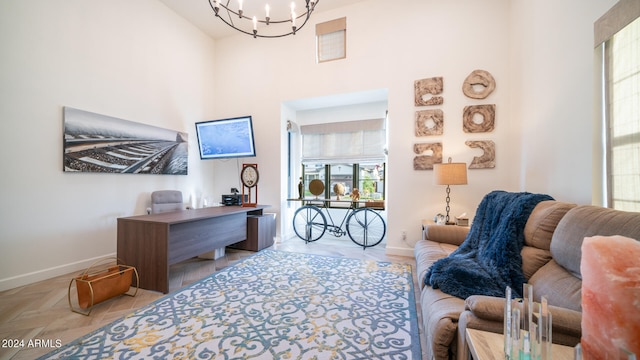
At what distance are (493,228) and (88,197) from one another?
4327 millimetres

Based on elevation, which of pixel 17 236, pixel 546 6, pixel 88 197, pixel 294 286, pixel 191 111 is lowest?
pixel 294 286

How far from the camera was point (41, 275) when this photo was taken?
250cm

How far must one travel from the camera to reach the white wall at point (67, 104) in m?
2.33

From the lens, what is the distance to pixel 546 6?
7.09ft

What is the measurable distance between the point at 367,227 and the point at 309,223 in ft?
3.45

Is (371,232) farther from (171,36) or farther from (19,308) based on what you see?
(171,36)

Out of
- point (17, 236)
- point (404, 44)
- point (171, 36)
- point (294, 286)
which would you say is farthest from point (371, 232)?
point (171, 36)

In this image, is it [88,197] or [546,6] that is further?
[88,197]

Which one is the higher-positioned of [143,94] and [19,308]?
[143,94]

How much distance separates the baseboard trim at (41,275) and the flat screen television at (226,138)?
2153 millimetres

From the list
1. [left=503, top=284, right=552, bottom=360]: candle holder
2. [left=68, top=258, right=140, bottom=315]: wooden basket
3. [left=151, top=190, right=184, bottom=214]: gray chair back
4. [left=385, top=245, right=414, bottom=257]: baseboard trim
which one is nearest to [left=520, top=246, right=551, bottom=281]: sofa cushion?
[left=503, top=284, right=552, bottom=360]: candle holder

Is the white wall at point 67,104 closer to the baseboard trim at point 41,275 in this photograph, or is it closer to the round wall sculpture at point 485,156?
the baseboard trim at point 41,275

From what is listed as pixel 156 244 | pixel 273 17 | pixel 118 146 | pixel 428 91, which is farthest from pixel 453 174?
pixel 118 146

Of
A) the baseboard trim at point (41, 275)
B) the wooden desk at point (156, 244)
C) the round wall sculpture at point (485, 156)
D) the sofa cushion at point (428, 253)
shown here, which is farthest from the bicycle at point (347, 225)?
the baseboard trim at point (41, 275)
